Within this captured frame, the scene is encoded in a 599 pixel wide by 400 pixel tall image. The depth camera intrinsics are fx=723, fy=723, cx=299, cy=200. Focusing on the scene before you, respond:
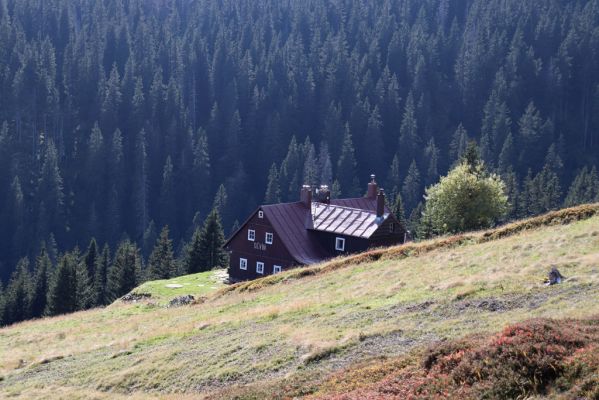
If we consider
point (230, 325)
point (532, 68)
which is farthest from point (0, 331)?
point (532, 68)

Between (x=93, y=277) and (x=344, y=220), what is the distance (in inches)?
1323

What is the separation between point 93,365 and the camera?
2625 centimetres

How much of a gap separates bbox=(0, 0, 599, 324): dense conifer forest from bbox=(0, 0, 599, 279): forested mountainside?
35cm

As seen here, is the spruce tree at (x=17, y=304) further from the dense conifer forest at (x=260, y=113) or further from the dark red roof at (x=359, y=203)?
the dense conifer forest at (x=260, y=113)

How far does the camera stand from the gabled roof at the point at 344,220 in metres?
54.4

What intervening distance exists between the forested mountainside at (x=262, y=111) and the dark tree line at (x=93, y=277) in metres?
33.1

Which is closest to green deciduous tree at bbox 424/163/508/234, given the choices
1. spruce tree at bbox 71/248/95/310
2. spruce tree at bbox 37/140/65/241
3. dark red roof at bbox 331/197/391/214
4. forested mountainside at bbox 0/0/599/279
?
dark red roof at bbox 331/197/391/214

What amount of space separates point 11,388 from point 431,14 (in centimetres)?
17982

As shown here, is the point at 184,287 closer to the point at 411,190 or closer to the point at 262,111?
the point at 411,190

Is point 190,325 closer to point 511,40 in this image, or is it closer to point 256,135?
point 256,135

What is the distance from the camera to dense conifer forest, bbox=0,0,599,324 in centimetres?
12031

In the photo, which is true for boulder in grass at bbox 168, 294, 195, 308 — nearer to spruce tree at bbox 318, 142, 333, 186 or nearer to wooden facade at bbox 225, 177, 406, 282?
wooden facade at bbox 225, 177, 406, 282

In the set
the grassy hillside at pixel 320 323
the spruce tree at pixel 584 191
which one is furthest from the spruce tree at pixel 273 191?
the grassy hillside at pixel 320 323

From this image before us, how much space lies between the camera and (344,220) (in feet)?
183
